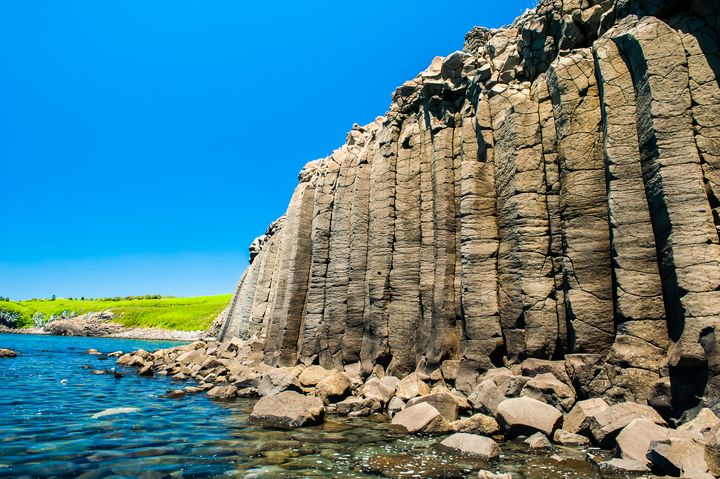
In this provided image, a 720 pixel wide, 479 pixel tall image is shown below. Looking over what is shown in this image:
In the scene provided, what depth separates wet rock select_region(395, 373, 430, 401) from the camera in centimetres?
1622

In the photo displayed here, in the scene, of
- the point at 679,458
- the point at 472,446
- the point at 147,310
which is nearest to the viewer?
the point at 679,458

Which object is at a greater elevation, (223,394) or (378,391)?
(378,391)

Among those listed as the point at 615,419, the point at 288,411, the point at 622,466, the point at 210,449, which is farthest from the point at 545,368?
the point at 210,449

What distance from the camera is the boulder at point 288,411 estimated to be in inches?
536

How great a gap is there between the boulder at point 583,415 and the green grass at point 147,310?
332 ft

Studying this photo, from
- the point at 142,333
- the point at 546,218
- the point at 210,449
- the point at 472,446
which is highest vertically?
the point at 546,218

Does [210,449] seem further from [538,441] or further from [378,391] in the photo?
[538,441]

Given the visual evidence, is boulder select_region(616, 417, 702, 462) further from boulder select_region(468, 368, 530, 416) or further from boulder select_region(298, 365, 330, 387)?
boulder select_region(298, 365, 330, 387)

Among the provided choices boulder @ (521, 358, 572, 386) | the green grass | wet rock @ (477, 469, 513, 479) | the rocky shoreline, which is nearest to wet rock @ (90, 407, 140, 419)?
the rocky shoreline

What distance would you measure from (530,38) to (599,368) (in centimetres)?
1358

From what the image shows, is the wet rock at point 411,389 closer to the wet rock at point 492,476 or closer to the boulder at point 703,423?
the wet rock at point 492,476

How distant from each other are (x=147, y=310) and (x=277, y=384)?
112781 mm

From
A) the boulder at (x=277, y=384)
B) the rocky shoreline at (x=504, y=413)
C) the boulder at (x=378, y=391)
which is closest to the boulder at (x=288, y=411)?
the rocky shoreline at (x=504, y=413)

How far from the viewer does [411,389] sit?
16484 mm
